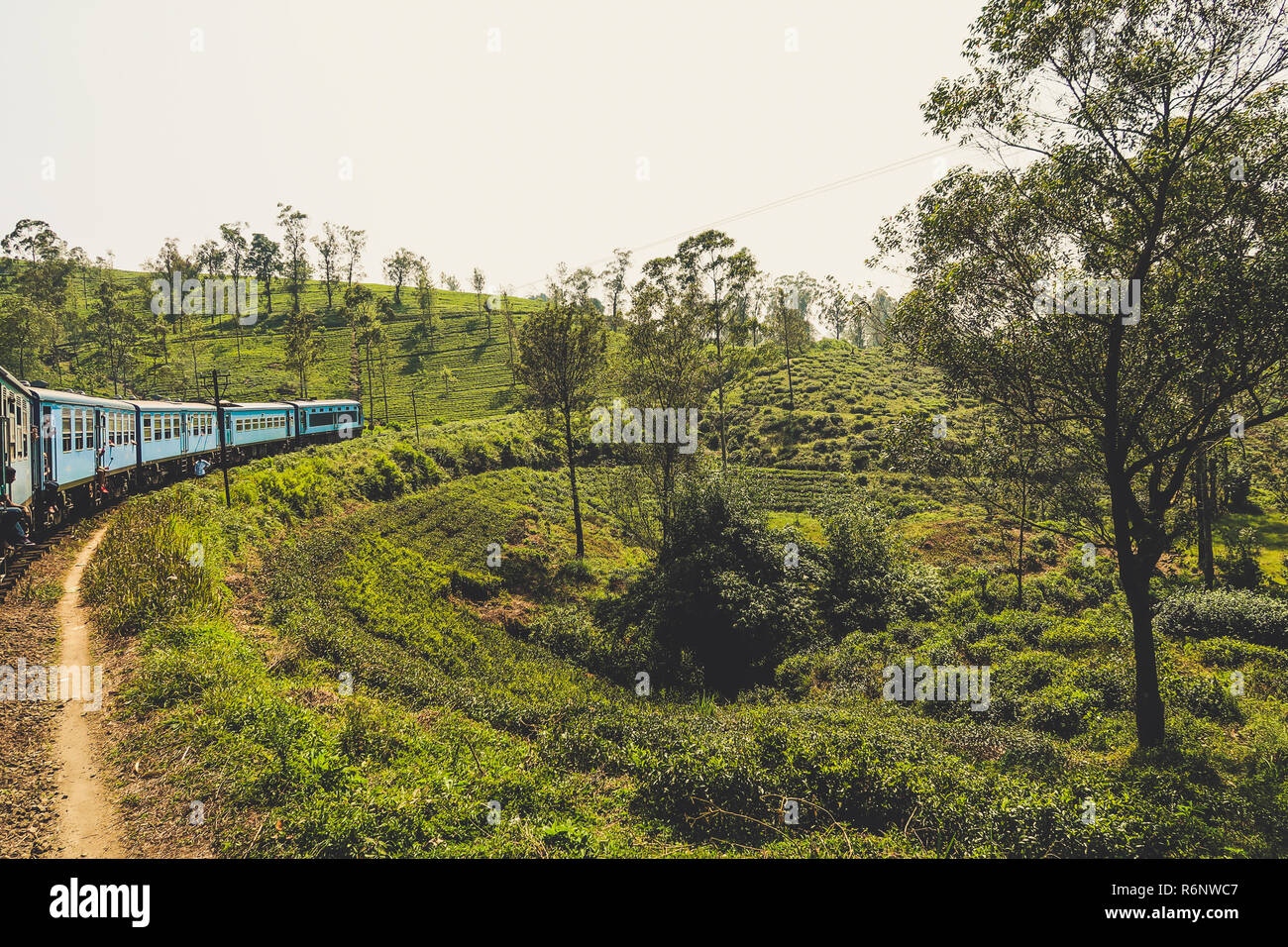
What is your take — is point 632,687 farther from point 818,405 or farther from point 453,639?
point 818,405

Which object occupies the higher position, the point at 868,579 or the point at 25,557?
the point at 25,557

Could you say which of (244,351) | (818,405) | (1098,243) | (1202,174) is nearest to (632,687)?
(1098,243)

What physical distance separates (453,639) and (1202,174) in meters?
19.6

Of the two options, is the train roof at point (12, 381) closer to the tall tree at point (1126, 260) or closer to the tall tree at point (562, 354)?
the tall tree at point (562, 354)

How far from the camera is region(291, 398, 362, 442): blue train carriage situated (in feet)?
136

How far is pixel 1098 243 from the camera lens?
1008 centimetres

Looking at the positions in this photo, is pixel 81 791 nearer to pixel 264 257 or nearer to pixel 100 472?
pixel 100 472

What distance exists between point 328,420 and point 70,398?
3021 centimetres

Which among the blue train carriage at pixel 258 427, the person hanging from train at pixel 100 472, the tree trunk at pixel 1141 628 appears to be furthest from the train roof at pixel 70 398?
the tree trunk at pixel 1141 628

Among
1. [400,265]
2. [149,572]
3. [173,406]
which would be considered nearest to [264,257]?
[400,265]

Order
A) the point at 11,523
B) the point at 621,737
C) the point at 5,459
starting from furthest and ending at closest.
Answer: the point at 5,459, the point at 11,523, the point at 621,737

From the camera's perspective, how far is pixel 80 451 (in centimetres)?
1761

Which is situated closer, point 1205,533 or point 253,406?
point 1205,533

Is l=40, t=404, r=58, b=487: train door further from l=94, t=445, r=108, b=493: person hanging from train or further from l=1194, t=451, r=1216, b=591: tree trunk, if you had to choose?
l=1194, t=451, r=1216, b=591: tree trunk
